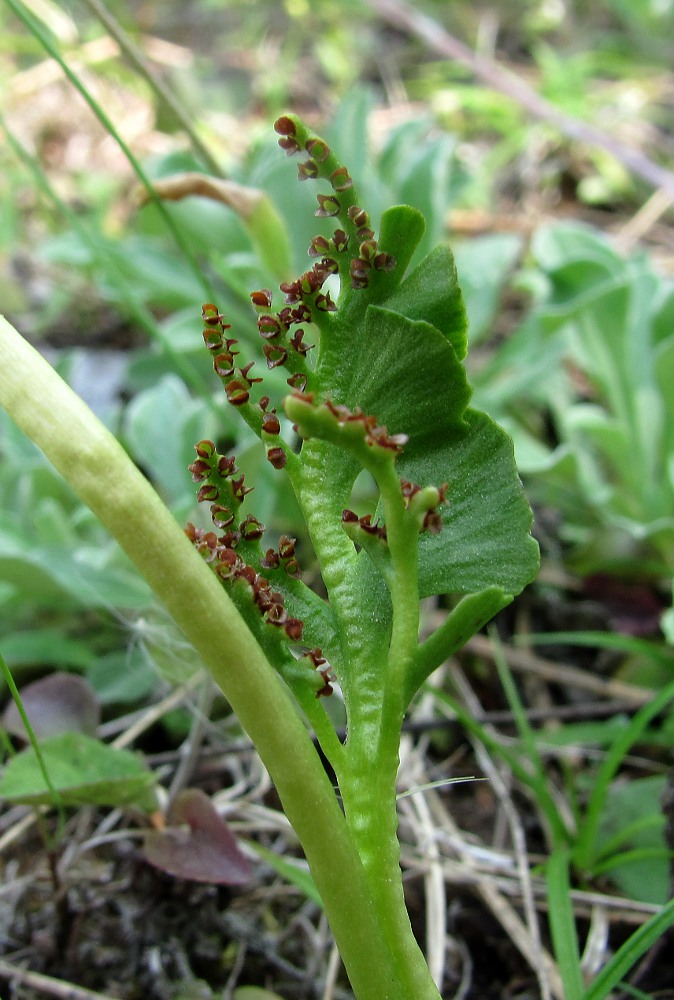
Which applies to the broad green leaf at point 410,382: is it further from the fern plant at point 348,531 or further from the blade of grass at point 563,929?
the blade of grass at point 563,929

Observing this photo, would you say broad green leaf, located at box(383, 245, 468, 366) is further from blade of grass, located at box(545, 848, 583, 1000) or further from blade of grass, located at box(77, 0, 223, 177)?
blade of grass, located at box(77, 0, 223, 177)

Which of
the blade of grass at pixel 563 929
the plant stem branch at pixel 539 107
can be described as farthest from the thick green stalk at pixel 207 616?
the plant stem branch at pixel 539 107

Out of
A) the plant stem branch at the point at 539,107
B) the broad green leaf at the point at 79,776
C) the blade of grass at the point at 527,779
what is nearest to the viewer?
the broad green leaf at the point at 79,776

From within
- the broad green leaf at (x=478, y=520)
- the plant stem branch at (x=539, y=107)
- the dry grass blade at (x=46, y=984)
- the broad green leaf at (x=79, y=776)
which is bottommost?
the dry grass blade at (x=46, y=984)

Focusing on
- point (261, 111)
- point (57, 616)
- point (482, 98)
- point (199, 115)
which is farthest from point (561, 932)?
point (261, 111)

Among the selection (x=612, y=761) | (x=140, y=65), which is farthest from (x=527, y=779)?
(x=140, y=65)

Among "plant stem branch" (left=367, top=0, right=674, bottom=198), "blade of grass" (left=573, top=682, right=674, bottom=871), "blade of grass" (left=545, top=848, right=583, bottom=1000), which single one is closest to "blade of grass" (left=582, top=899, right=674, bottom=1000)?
"blade of grass" (left=545, top=848, right=583, bottom=1000)
